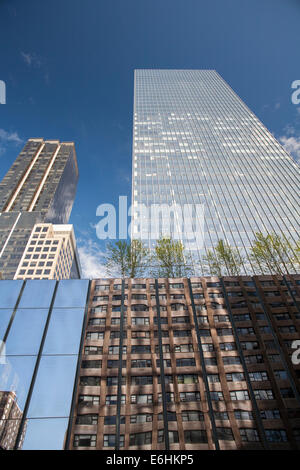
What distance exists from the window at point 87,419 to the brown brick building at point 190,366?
4 centimetres

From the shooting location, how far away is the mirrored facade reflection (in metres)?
11.3

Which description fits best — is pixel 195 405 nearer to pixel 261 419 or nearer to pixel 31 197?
pixel 261 419

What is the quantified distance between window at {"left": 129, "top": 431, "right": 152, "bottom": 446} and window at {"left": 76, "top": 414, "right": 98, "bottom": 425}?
2133mm

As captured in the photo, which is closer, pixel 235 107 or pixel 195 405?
pixel 195 405

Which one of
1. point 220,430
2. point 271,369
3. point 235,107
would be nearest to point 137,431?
point 220,430

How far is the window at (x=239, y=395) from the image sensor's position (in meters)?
13.2

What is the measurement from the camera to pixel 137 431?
1204 cm

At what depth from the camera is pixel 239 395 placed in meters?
13.3

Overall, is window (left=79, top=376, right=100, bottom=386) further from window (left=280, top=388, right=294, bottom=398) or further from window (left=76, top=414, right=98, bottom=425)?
window (left=280, top=388, right=294, bottom=398)

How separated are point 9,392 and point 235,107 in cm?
12580

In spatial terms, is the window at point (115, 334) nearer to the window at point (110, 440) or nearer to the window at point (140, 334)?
the window at point (140, 334)

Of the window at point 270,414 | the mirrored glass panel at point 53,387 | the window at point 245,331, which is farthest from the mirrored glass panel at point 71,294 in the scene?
the window at point 270,414
